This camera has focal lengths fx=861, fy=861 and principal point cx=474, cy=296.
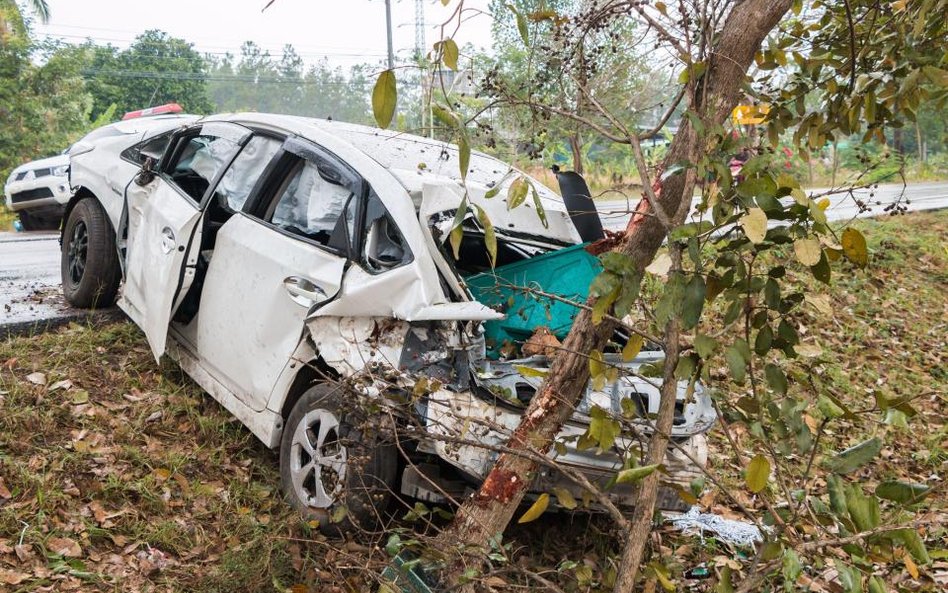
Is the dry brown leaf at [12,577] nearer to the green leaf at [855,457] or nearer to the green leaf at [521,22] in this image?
the green leaf at [521,22]

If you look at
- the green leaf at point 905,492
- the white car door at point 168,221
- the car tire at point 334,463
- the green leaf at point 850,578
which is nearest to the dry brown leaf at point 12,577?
the car tire at point 334,463

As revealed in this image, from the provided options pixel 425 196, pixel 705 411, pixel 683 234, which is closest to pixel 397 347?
pixel 425 196

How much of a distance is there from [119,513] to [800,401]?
3.01 meters

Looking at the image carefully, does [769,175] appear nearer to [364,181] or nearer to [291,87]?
[364,181]

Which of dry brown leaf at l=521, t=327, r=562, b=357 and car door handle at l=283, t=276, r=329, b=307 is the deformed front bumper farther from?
car door handle at l=283, t=276, r=329, b=307

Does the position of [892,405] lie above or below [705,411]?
above

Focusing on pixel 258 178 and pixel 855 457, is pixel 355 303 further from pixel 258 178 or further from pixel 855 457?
pixel 855 457

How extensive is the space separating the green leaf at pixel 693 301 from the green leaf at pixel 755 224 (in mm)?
261

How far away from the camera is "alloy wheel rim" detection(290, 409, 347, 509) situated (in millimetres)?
3738

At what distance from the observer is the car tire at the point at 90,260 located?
5637mm

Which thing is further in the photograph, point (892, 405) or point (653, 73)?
point (653, 73)

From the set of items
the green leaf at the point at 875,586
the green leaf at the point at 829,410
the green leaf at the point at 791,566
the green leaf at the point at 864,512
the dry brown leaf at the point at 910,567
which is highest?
the green leaf at the point at 829,410

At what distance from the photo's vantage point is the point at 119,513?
3.93 m

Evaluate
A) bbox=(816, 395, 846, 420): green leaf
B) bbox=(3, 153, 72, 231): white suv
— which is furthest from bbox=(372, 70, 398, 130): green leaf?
bbox=(3, 153, 72, 231): white suv
